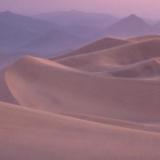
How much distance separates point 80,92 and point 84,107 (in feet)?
2.91

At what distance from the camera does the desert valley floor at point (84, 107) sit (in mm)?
3193

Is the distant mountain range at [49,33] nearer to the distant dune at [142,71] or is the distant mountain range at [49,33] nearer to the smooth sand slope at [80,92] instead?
the distant dune at [142,71]

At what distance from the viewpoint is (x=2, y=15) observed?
64625mm

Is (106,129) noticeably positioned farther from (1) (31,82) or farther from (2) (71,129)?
(1) (31,82)

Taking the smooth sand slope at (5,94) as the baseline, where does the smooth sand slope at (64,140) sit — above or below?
above

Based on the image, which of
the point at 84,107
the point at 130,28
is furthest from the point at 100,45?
the point at 130,28

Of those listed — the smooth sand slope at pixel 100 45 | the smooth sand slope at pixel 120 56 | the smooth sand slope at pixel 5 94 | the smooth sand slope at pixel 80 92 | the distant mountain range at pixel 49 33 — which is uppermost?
the smooth sand slope at pixel 5 94

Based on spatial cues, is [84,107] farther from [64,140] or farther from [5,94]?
[64,140]

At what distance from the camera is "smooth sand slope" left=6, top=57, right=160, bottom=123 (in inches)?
288

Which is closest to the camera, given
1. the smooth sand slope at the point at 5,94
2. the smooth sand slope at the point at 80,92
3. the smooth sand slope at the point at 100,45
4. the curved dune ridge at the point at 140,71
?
the smooth sand slope at the point at 5,94

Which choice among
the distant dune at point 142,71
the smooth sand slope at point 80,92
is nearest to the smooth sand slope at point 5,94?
the smooth sand slope at point 80,92

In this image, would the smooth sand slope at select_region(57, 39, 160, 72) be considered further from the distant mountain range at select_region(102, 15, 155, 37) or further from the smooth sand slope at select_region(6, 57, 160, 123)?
the distant mountain range at select_region(102, 15, 155, 37)

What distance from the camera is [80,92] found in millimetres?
8453

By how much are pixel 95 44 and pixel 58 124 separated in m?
12.8
